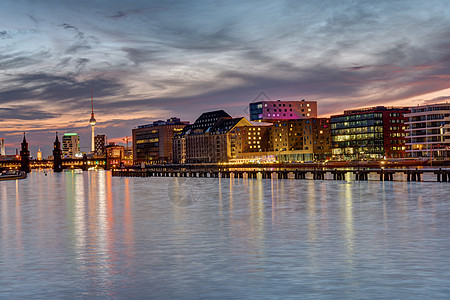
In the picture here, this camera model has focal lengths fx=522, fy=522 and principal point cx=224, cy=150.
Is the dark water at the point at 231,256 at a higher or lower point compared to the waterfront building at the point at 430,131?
lower

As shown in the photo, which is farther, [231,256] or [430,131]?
[430,131]

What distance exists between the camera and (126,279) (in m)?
21.7

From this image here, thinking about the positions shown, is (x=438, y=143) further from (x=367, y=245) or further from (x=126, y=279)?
A: (x=126, y=279)

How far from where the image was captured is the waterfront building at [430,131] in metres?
169

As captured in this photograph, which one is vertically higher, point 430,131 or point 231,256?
point 430,131

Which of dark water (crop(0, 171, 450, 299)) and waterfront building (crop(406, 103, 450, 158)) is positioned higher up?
waterfront building (crop(406, 103, 450, 158))

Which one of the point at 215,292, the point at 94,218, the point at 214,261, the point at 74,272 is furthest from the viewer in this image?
the point at 94,218

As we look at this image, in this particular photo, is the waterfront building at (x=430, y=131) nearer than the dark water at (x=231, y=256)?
No

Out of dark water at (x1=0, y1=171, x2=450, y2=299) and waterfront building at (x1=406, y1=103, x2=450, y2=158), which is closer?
dark water at (x1=0, y1=171, x2=450, y2=299)

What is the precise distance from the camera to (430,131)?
173125 millimetres

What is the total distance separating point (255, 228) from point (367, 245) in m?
10.4

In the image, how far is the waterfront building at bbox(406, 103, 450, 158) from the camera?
169m

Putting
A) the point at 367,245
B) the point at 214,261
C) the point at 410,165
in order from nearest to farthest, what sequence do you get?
the point at 214,261 < the point at 367,245 < the point at 410,165

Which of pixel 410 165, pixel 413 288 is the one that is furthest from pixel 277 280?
pixel 410 165
